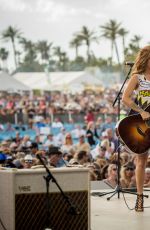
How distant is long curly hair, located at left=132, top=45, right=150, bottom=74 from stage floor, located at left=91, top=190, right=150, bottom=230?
154 centimetres

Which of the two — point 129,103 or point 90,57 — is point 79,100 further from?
point 90,57

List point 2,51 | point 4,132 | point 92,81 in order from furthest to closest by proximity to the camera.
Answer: point 2,51 < point 92,81 < point 4,132

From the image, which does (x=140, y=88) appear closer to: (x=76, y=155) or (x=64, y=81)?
(x=76, y=155)

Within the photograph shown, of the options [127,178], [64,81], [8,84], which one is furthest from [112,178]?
[64,81]

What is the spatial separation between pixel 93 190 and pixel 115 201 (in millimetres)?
1165

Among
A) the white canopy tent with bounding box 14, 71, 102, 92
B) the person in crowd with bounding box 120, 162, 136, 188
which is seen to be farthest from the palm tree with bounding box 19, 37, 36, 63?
the person in crowd with bounding box 120, 162, 136, 188

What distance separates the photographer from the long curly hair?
761 centimetres

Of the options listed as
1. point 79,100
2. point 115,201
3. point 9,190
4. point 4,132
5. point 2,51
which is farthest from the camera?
point 2,51

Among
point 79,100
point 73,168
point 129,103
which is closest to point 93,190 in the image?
point 129,103

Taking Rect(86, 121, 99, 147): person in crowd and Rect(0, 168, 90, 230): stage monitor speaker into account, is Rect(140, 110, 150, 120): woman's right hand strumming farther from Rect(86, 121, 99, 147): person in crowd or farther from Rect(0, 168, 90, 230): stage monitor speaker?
Rect(86, 121, 99, 147): person in crowd

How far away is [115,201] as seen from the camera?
864 centimetres

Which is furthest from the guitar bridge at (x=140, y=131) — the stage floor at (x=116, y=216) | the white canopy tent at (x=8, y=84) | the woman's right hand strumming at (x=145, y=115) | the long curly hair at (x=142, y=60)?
the white canopy tent at (x=8, y=84)

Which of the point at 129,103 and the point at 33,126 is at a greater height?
the point at 129,103

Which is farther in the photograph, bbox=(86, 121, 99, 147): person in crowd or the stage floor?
bbox=(86, 121, 99, 147): person in crowd
